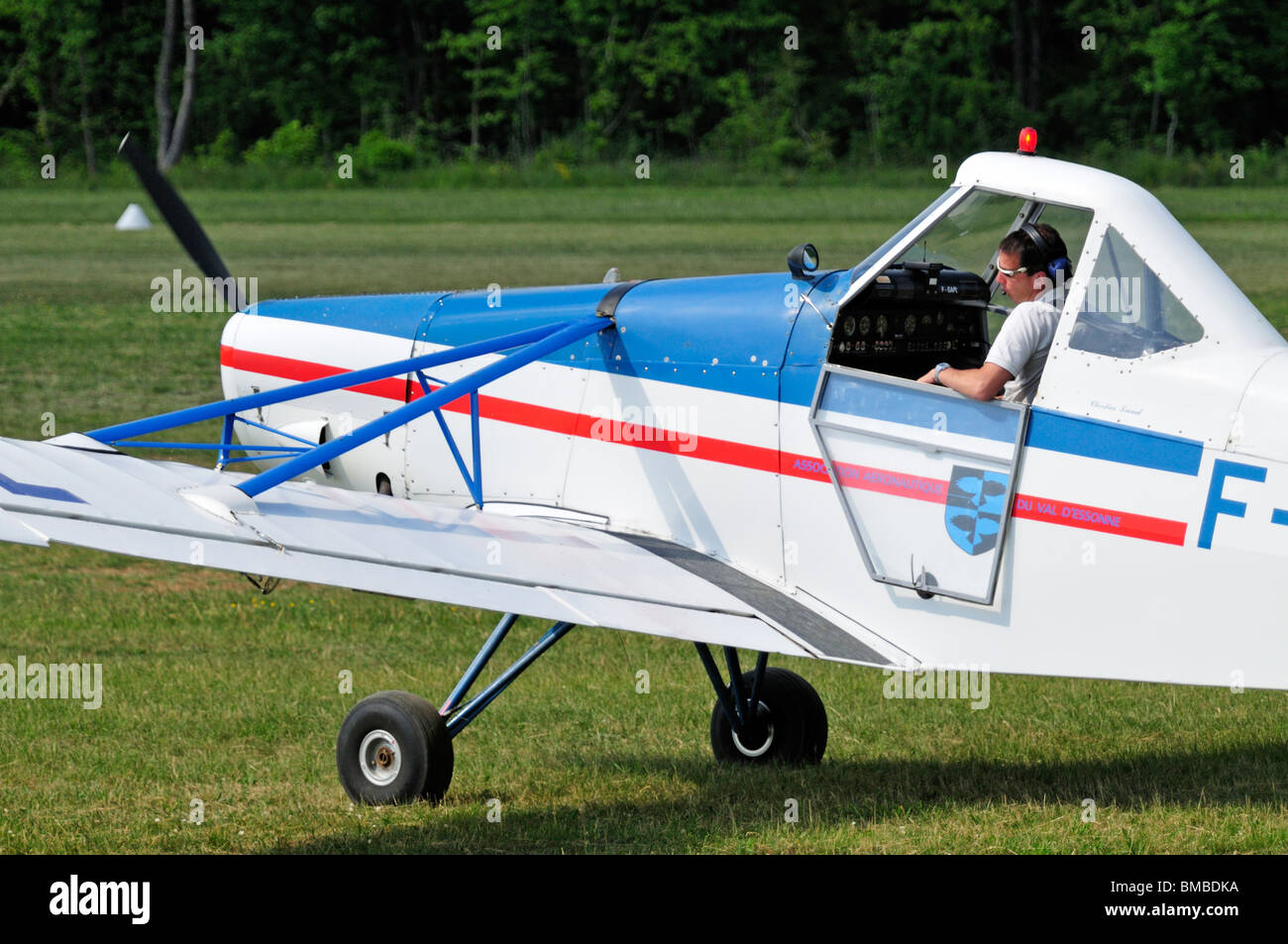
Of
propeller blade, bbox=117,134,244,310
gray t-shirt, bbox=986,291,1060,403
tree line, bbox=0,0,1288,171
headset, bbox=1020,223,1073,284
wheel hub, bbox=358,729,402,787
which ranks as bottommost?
wheel hub, bbox=358,729,402,787

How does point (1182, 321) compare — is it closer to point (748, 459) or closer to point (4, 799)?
point (748, 459)

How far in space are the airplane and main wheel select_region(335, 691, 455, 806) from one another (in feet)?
0.05

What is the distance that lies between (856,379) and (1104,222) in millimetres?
1138

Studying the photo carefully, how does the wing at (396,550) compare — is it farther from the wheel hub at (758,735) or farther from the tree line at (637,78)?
the tree line at (637,78)

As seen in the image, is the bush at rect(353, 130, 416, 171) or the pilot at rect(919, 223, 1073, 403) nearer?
the pilot at rect(919, 223, 1073, 403)

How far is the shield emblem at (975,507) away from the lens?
6.50 metres

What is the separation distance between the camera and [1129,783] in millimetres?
7773

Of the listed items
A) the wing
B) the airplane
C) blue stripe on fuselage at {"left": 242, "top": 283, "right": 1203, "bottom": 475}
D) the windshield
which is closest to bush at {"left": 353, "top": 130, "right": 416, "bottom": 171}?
blue stripe on fuselage at {"left": 242, "top": 283, "right": 1203, "bottom": 475}

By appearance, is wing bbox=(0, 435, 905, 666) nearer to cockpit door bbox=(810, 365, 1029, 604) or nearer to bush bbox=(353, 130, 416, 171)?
cockpit door bbox=(810, 365, 1029, 604)

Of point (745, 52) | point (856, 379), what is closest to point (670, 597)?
point (856, 379)

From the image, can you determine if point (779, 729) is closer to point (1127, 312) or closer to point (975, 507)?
point (975, 507)

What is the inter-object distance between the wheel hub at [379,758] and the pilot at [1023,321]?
289 centimetres

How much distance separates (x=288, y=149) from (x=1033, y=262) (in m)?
55.9

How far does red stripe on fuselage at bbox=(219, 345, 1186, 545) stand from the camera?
20.7 ft
